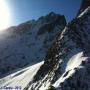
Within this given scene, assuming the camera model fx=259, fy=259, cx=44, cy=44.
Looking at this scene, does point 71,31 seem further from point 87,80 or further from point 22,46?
point 22,46

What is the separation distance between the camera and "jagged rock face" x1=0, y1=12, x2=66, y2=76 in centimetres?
14488

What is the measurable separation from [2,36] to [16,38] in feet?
60.1

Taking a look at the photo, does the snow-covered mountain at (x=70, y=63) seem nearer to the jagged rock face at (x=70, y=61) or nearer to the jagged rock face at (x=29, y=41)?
the jagged rock face at (x=70, y=61)

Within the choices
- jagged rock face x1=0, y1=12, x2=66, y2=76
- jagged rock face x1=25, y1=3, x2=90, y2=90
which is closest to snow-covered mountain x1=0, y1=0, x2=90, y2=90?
jagged rock face x1=25, y1=3, x2=90, y2=90

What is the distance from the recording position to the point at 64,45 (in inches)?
1841

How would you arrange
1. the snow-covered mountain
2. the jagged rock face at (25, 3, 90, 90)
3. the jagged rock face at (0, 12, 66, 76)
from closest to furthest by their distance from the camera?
the snow-covered mountain < the jagged rock face at (25, 3, 90, 90) < the jagged rock face at (0, 12, 66, 76)

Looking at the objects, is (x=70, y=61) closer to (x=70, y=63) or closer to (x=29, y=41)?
(x=70, y=63)

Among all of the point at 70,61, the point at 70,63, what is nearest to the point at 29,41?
the point at 70,61

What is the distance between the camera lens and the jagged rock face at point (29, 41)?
475ft

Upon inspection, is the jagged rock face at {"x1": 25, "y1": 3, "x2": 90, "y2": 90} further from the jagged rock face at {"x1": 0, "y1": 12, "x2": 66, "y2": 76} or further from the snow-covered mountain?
the jagged rock face at {"x1": 0, "y1": 12, "x2": 66, "y2": 76}

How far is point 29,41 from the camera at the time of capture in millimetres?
169875

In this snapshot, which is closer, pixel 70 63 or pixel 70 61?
pixel 70 63

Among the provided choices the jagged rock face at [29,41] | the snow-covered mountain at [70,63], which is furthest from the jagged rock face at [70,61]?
the jagged rock face at [29,41]

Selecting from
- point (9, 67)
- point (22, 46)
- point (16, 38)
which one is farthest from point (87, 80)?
point (16, 38)
